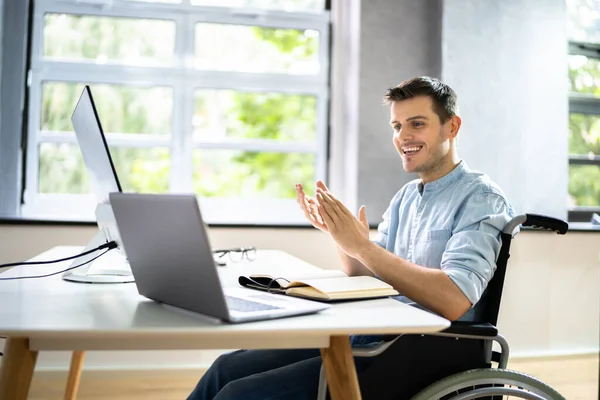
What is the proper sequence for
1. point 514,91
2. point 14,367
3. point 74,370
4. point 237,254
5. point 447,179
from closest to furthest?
point 14,367 < point 447,179 < point 74,370 < point 237,254 < point 514,91

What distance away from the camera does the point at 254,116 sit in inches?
138

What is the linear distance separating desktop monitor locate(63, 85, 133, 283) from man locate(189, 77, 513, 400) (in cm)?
40

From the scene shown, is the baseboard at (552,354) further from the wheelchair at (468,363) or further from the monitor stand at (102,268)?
the monitor stand at (102,268)

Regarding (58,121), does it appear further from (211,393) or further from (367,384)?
(367,384)

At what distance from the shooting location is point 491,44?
11.1 ft

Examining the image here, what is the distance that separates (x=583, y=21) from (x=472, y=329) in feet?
10.0

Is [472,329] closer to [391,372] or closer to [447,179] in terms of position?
[391,372]

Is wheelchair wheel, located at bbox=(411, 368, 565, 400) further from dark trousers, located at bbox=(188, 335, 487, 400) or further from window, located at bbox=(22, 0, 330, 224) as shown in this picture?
window, located at bbox=(22, 0, 330, 224)

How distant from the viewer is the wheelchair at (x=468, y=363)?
129 centimetres

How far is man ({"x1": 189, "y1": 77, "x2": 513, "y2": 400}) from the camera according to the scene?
4.55 feet

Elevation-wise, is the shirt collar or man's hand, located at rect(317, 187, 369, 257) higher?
the shirt collar

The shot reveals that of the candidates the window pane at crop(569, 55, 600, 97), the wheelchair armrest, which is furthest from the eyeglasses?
the window pane at crop(569, 55, 600, 97)

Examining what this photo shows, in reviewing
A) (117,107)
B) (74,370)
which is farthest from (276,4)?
(74,370)

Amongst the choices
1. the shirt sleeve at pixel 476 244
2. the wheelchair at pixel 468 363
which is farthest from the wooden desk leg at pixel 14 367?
the shirt sleeve at pixel 476 244
